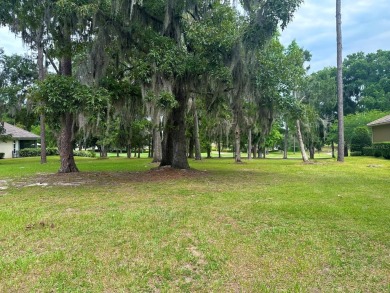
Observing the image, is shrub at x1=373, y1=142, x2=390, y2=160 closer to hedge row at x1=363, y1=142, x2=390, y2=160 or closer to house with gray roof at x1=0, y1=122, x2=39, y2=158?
hedge row at x1=363, y1=142, x2=390, y2=160

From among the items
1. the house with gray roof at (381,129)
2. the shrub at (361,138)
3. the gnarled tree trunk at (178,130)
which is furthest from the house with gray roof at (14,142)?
the house with gray roof at (381,129)

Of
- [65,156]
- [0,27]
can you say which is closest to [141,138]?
[65,156]

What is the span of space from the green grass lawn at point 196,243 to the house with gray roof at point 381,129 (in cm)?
2039

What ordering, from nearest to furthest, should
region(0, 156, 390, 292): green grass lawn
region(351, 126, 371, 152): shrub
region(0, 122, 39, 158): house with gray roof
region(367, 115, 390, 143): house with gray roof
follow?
region(0, 156, 390, 292): green grass lawn, region(367, 115, 390, 143): house with gray roof, region(351, 126, 371, 152): shrub, region(0, 122, 39, 158): house with gray roof

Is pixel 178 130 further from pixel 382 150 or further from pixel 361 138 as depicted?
pixel 361 138

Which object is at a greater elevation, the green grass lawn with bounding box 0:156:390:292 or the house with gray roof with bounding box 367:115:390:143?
the house with gray roof with bounding box 367:115:390:143

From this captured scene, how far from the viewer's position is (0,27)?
10281 millimetres

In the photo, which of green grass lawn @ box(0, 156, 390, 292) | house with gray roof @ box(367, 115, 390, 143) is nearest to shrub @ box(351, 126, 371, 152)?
house with gray roof @ box(367, 115, 390, 143)

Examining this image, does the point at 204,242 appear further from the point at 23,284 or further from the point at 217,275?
the point at 23,284

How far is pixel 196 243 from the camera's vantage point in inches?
154

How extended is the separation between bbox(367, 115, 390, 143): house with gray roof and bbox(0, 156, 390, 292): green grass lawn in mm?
20385

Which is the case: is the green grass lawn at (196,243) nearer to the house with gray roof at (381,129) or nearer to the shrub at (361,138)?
the house with gray roof at (381,129)

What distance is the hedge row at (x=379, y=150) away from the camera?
840 inches

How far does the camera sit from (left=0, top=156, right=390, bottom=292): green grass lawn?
3.00 meters
